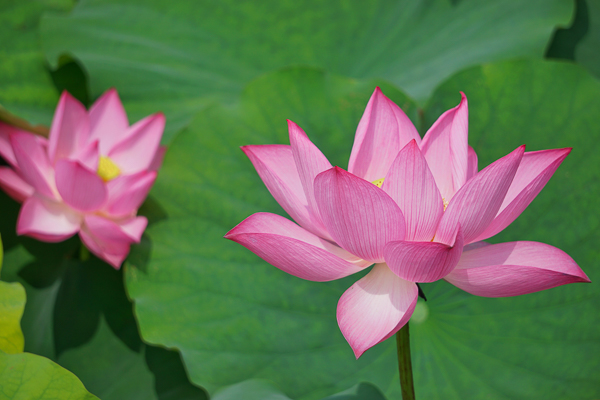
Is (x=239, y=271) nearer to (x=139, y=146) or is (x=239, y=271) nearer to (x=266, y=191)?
(x=266, y=191)

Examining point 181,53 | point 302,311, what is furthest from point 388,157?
point 181,53

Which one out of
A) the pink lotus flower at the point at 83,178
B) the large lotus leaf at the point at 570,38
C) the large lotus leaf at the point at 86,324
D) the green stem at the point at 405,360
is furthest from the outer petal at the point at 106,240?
the large lotus leaf at the point at 570,38

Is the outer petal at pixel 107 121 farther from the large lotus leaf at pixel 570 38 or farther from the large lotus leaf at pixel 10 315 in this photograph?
the large lotus leaf at pixel 570 38

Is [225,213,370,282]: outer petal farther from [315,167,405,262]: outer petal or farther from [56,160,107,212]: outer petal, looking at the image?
[56,160,107,212]: outer petal

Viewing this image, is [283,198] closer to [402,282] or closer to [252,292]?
[402,282]

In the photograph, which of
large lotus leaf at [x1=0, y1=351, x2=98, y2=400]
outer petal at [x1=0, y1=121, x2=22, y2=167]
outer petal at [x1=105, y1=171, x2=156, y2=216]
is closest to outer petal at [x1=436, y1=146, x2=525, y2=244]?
large lotus leaf at [x1=0, y1=351, x2=98, y2=400]

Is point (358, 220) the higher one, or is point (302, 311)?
point (358, 220)

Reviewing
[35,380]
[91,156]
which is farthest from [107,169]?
[35,380]
